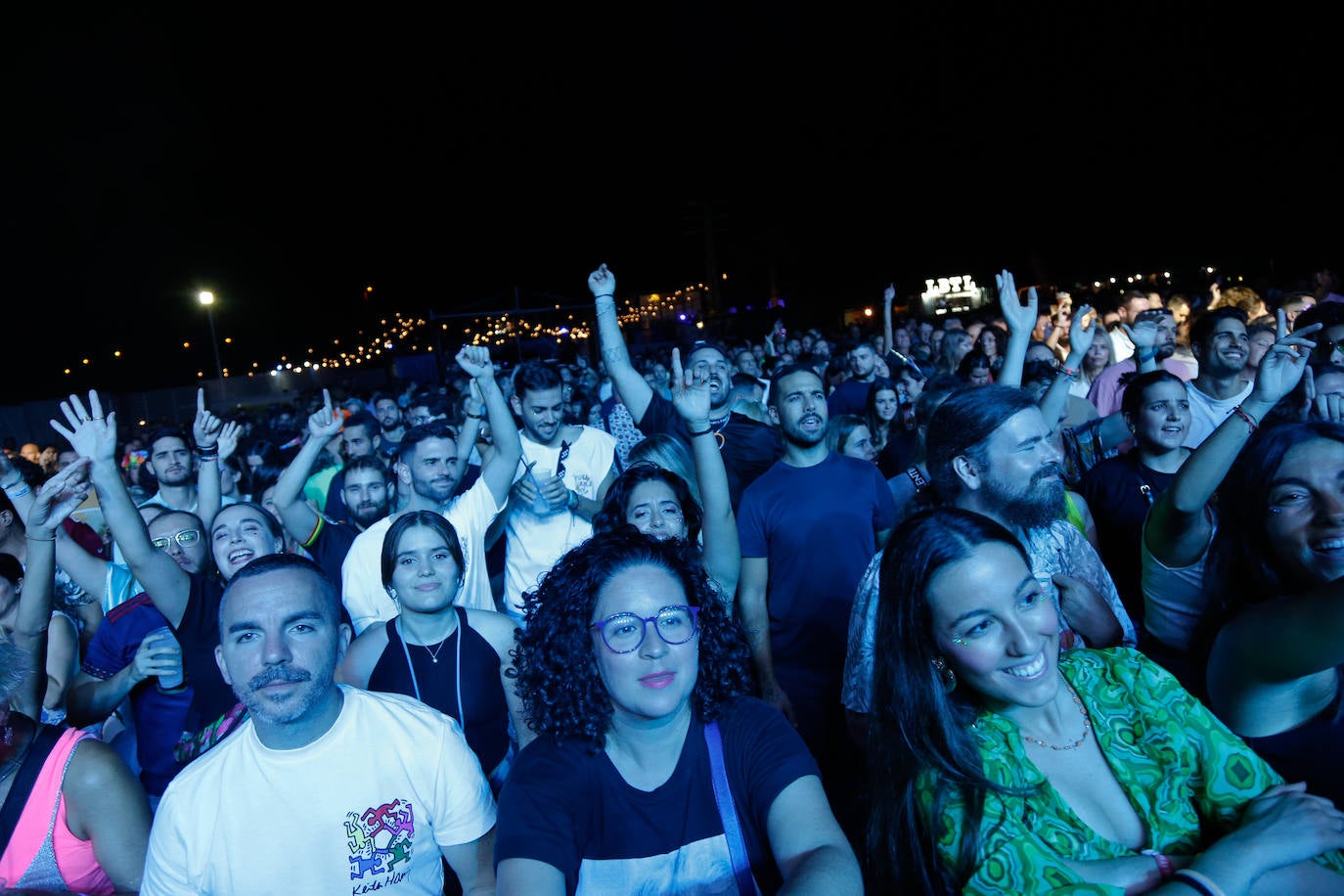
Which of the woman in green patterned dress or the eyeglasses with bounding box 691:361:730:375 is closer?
the woman in green patterned dress

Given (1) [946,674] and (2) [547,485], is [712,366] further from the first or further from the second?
(1) [946,674]

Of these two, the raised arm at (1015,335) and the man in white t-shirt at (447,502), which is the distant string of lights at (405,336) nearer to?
the man in white t-shirt at (447,502)

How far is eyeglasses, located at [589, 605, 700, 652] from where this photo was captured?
203cm

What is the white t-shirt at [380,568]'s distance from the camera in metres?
3.88

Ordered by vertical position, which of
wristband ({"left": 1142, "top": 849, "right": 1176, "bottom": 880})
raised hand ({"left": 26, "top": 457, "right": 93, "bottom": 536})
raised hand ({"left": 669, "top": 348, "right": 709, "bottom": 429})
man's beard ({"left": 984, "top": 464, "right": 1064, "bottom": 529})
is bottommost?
wristband ({"left": 1142, "top": 849, "right": 1176, "bottom": 880})

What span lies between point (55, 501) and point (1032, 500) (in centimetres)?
407

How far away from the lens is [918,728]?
1897 mm

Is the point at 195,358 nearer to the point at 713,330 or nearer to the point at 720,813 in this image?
the point at 713,330

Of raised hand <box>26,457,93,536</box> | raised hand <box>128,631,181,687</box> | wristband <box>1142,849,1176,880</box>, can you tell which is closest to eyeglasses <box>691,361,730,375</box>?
raised hand <box>128,631,181,687</box>

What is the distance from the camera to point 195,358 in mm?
56219

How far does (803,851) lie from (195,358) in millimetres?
65085

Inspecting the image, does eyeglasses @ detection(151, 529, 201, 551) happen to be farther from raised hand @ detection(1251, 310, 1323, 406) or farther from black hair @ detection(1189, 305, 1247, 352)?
black hair @ detection(1189, 305, 1247, 352)

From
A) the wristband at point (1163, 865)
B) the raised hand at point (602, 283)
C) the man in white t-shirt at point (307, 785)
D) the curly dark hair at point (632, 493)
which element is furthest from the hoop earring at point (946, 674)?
the raised hand at point (602, 283)

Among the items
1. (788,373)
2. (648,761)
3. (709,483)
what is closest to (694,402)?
(709,483)
